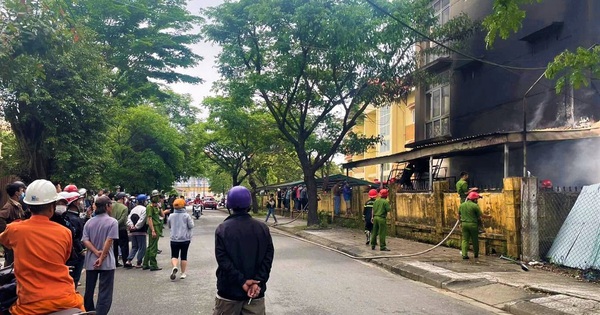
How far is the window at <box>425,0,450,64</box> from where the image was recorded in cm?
2150

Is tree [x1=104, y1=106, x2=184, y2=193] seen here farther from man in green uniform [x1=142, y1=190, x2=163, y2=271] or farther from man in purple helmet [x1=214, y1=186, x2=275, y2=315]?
man in purple helmet [x1=214, y1=186, x2=275, y2=315]

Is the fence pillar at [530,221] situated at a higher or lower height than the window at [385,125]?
lower

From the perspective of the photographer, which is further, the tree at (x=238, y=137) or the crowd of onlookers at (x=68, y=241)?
the tree at (x=238, y=137)

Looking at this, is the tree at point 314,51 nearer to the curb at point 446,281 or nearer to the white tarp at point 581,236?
the curb at point 446,281

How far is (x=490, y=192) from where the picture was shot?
13.1 m

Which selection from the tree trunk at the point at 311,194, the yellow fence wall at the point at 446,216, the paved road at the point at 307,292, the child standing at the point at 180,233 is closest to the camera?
the paved road at the point at 307,292

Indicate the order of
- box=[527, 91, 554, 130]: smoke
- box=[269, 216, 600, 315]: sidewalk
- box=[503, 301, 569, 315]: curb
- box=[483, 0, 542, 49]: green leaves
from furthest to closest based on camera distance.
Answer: box=[527, 91, 554, 130]: smoke, box=[269, 216, 600, 315]: sidewalk, box=[503, 301, 569, 315]: curb, box=[483, 0, 542, 49]: green leaves

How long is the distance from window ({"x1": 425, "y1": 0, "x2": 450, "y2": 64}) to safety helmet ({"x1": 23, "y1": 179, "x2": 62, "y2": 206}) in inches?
753

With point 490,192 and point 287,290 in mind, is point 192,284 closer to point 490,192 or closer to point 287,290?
point 287,290

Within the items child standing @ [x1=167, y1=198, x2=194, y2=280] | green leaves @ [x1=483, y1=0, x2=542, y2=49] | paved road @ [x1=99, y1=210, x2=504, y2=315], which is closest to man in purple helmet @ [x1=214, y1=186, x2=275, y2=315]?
paved road @ [x1=99, y1=210, x2=504, y2=315]

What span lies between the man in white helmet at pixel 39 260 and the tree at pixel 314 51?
1522 centimetres

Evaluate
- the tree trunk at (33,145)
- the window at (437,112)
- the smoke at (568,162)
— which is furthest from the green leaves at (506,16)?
the tree trunk at (33,145)

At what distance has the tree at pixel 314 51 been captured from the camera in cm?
1855

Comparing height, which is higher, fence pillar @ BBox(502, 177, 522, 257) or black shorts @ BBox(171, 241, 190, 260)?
fence pillar @ BBox(502, 177, 522, 257)
